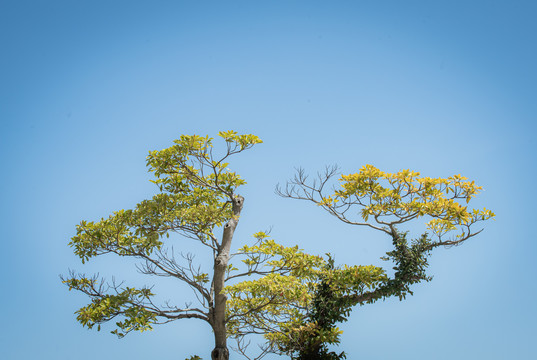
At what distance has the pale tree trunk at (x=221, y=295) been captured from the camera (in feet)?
23.8

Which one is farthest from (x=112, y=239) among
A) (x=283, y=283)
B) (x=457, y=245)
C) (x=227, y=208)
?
(x=457, y=245)

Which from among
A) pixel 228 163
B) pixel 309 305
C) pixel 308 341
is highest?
pixel 228 163

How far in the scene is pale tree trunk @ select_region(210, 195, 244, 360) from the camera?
7.25 m

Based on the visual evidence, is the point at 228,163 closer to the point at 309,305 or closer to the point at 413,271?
the point at 309,305

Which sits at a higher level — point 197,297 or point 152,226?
point 152,226

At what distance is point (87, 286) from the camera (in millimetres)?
7270

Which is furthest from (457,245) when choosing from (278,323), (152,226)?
(152,226)

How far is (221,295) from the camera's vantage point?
285 inches

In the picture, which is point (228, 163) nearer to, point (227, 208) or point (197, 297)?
point (227, 208)

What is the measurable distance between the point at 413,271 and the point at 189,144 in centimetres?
401

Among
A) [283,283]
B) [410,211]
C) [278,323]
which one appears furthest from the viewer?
[278,323]

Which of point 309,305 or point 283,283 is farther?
point 309,305

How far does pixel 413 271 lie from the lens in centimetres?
737

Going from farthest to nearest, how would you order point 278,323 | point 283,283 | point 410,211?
point 278,323 → point 410,211 → point 283,283
